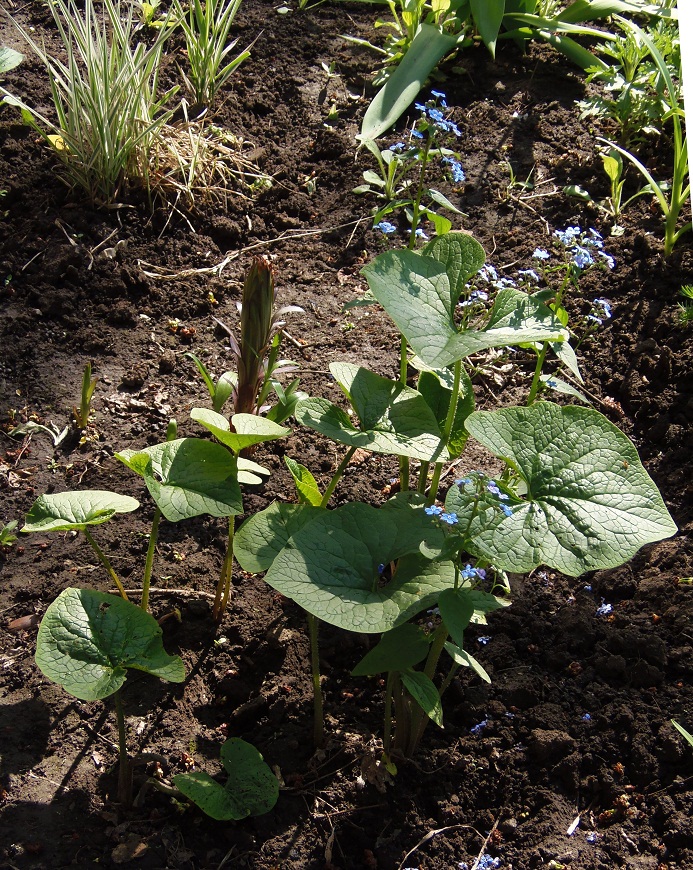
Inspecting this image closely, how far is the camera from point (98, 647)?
1523mm

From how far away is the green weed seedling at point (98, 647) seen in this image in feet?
4.81

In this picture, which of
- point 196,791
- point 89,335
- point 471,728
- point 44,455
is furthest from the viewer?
point 89,335

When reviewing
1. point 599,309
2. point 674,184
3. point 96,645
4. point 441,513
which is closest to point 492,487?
point 441,513

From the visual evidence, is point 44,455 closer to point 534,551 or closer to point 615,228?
point 534,551

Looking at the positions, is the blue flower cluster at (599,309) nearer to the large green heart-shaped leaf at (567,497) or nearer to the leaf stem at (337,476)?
the large green heart-shaped leaf at (567,497)

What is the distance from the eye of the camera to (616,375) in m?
2.58

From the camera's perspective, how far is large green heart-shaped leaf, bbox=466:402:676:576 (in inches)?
56.0

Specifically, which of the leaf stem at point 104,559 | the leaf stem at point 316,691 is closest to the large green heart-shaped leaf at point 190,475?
the leaf stem at point 104,559

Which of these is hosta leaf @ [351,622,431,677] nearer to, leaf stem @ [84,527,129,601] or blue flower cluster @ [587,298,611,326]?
leaf stem @ [84,527,129,601]

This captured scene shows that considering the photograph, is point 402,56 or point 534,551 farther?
point 402,56

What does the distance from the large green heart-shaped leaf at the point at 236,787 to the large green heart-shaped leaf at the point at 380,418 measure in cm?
65

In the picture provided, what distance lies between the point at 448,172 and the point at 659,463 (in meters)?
1.06

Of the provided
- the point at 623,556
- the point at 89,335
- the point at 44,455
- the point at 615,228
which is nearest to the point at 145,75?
the point at 89,335

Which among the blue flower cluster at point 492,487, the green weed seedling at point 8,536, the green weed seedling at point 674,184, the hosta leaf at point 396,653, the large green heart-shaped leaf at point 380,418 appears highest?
the green weed seedling at point 674,184
